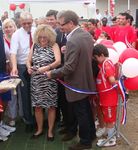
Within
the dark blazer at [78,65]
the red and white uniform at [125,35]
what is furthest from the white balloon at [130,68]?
the red and white uniform at [125,35]

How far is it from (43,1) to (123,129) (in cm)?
331

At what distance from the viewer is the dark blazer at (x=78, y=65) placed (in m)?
4.06

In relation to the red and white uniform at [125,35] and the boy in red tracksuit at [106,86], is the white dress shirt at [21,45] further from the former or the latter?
the red and white uniform at [125,35]

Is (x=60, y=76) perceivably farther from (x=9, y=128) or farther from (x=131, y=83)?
(x=9, y=128)

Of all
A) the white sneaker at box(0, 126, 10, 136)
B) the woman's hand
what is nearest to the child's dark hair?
the woman's hand

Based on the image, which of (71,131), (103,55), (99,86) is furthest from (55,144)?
(103,55)

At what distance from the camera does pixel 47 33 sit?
4.59m

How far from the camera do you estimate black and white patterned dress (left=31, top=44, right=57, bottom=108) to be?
4.66 metres

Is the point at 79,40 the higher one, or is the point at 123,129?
the point at 79,40

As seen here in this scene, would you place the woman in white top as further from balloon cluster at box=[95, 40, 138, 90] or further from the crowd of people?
balloon cluster at box=[95, 40, 138, 90]

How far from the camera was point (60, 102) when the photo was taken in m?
5.16

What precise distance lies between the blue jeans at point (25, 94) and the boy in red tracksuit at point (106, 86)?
3.79ft

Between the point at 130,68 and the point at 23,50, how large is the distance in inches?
63.0

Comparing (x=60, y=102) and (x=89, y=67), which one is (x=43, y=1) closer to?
(x=60, y=102)
